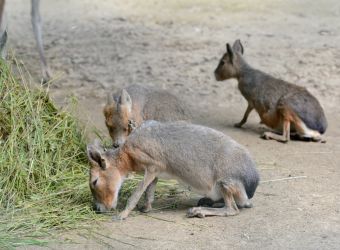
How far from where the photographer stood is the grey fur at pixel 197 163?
559cm

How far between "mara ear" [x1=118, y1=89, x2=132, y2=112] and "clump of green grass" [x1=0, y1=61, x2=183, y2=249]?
469 mm

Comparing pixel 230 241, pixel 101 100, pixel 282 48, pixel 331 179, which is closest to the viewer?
pixel 230 241

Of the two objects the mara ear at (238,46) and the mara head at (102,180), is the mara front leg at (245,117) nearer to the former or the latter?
the mara ear at (238,46)

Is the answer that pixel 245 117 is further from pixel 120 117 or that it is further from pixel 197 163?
pixel 197 163

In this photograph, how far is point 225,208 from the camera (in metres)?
5.64

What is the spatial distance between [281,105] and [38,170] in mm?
3111

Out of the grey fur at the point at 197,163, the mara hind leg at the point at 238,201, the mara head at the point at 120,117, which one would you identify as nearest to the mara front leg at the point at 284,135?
the mara head at the point at 120,117

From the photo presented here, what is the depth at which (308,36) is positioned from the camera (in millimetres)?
11766

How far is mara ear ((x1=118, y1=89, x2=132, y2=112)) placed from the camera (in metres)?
6.87

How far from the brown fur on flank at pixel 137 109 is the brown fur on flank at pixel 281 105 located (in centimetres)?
144

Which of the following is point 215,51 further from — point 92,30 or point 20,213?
point 20,213

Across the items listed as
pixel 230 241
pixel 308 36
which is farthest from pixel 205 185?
pixel 308 36

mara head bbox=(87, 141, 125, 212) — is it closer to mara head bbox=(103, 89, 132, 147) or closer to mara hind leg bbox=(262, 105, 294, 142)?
mara head bbox=(103, 89, 132, 147)

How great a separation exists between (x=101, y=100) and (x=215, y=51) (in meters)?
2.42
